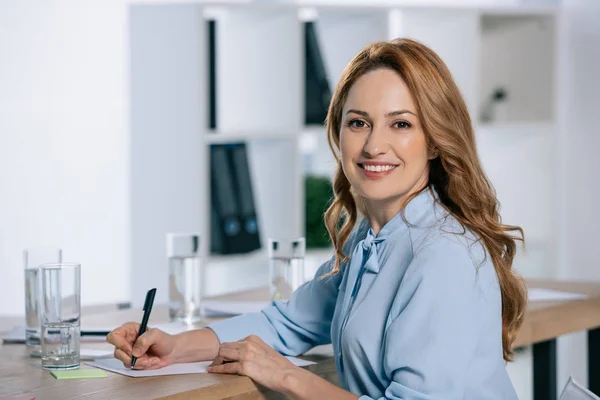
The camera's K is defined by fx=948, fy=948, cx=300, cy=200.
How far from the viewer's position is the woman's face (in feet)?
5.60

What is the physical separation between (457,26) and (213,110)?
1.13 metres

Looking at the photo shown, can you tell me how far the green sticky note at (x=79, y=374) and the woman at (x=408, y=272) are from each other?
66 mm

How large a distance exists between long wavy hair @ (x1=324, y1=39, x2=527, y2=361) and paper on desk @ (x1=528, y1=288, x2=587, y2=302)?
584 mm

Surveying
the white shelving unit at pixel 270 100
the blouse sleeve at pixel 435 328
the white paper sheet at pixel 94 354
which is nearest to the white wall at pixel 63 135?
the white shelving unit at pixel 270 100

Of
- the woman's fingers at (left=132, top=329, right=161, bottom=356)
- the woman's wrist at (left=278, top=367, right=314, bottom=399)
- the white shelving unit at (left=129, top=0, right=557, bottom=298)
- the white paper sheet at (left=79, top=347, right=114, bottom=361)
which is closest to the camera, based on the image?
the woman's wrist at (left=278, top=367, right=314, bottom=399)

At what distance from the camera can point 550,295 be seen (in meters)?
2.43

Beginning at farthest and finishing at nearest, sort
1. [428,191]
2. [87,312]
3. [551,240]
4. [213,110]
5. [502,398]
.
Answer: [551,240] → [213,110] → [87,312] → [428,191] → [502,398]

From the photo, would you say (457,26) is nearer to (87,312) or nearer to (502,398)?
(87,312)

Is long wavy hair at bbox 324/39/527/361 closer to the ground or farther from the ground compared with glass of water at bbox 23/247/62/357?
farther from the ground

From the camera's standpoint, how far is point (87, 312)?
253 cm

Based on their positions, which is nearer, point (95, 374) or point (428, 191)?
point (95, 374)

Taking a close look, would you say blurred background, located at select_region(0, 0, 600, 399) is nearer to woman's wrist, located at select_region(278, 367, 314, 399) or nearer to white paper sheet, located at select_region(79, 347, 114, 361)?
white paper sheet, located at select_region(79, 347, 114, 361)

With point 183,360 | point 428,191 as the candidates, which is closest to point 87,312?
point 183,360

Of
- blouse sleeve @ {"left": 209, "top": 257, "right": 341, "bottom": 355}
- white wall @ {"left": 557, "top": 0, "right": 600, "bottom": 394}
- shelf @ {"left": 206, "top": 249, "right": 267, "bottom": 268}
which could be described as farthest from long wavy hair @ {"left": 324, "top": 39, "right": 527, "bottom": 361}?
white wall @ {"left": 557, "top": 0, "right": 600, "bottom": 394}
